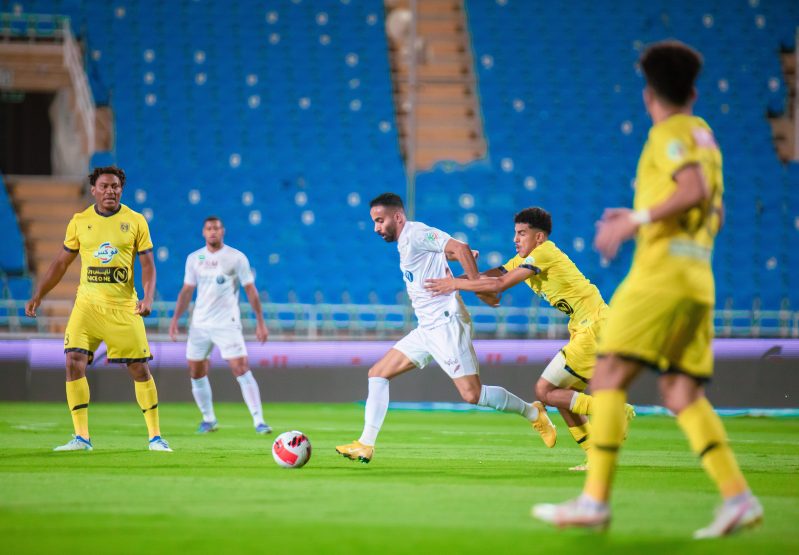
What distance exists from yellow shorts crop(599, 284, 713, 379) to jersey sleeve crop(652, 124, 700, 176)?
597 millimetres

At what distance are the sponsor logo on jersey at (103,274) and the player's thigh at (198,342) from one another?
3370 millimetres

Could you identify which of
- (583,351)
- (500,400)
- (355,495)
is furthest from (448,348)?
(355,495)

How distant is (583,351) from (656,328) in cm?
395

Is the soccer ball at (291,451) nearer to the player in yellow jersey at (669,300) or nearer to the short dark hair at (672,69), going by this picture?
the player in yellow jersey at (669,300)

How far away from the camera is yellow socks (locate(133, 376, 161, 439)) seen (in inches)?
390

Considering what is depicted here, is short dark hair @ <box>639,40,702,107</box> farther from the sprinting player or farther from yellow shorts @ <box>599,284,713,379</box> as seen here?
the sprinting player

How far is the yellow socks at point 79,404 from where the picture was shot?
32.1ft

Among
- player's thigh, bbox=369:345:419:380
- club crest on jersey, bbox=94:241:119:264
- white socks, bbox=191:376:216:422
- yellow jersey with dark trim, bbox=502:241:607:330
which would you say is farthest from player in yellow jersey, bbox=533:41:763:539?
white socks, bbox=191:376:216:422

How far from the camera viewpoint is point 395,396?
16.8m

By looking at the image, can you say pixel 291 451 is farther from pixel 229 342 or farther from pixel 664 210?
pixel 229 342

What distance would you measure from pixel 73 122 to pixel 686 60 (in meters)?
19.7

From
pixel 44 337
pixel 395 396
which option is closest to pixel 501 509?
pixel 395 396

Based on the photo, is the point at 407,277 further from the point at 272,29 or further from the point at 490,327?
the point at 272,29

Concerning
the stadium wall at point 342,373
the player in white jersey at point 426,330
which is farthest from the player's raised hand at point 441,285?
the stadium wall at point 342,373
